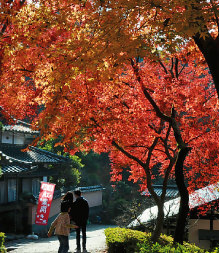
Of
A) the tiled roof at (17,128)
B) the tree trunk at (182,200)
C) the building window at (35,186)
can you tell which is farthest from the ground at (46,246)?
the tiled roof at (17,128)

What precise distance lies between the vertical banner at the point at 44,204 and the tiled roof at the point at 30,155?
2754mm

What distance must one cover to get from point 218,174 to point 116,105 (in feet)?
20.3

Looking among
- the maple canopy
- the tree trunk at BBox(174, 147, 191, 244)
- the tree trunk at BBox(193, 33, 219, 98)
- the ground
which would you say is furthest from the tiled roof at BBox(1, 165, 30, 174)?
the tree trunk at BBox(193, 33, 219, 98)

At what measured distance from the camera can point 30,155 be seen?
29.5 meters

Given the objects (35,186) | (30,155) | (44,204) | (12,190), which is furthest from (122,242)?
(30,155)

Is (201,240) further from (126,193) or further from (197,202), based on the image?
(126,193)

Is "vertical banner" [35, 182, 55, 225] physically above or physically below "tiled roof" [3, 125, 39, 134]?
below

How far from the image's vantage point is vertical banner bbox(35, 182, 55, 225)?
78.4 feet

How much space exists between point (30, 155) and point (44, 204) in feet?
21.2

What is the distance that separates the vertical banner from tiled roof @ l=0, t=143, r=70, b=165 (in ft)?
9.03

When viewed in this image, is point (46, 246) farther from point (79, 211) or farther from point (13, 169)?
point (79, 211)

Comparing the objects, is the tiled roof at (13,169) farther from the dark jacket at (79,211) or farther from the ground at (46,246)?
the dark jacket at (79,211)

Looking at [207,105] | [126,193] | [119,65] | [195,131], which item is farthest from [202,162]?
[126,193]

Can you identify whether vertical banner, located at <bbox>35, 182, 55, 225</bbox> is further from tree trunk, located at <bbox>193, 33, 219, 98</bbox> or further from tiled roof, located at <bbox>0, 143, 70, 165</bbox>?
tree trunk, located at <bbox>193, 33, 219, 98</bbox>
